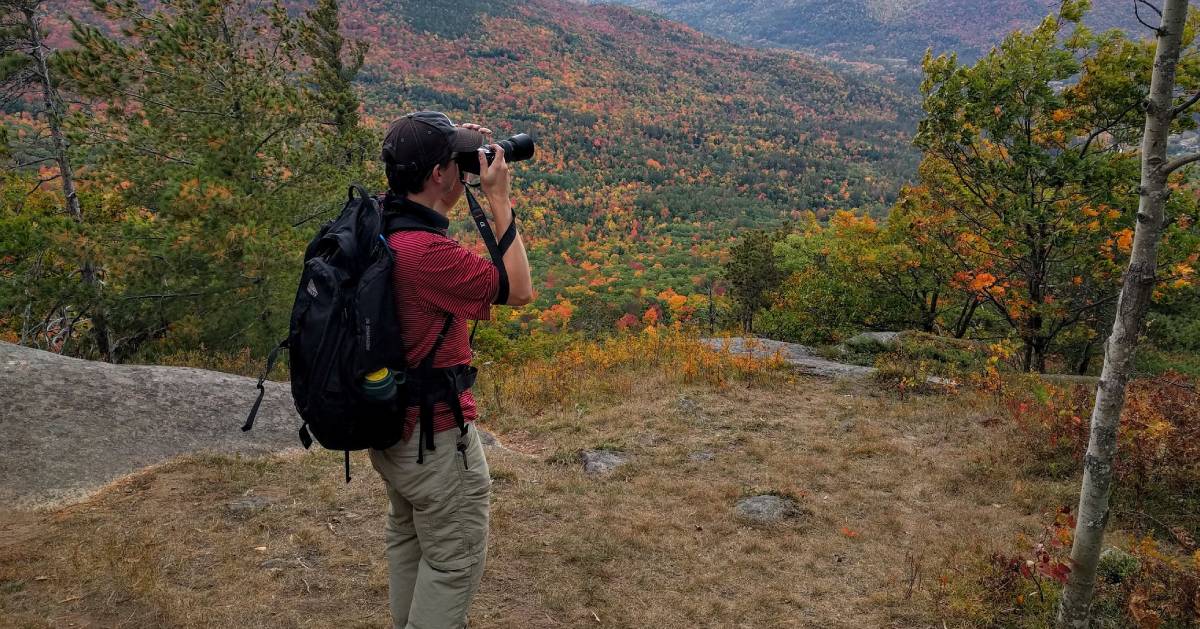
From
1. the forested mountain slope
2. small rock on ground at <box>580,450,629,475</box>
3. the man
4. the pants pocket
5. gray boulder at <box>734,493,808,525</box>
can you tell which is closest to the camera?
the man

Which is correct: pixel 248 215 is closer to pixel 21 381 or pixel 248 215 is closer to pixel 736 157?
pixel 21 381

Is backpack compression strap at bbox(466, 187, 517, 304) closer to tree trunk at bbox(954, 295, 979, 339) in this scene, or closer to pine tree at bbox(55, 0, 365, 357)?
pine tree at bbox(55, 0, 365, 357)

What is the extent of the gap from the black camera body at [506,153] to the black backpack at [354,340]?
16cm

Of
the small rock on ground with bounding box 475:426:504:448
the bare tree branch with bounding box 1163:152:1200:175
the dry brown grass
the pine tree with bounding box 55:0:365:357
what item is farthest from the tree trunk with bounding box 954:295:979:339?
the pine tree with bounding box 55:0:365:357

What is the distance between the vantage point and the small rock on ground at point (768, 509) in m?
4.37

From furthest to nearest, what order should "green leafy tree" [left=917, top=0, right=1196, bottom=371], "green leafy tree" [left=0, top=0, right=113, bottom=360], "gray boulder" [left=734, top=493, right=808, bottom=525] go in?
"green leafy tree" [left=917, top=0, right=1196, bottom=371] < "green leafy tree" [left=0, top=0, right=113, bottom=360] < "gray boulder" [left=734, top=493, right=808, bottom=525]

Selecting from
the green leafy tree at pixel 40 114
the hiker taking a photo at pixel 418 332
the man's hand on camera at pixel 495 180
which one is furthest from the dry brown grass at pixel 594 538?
the green leafy tree at pixel 40 114

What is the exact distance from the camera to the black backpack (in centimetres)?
188

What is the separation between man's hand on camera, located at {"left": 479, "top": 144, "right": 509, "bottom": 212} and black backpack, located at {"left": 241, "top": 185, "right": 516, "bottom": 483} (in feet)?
0.24

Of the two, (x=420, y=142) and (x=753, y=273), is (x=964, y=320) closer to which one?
(x=753, y=273)

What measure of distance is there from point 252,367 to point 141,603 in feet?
19.6

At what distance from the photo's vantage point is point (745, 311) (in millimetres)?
21141

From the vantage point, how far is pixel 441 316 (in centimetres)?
205

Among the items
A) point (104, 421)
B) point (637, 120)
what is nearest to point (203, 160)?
point (104, 421)
